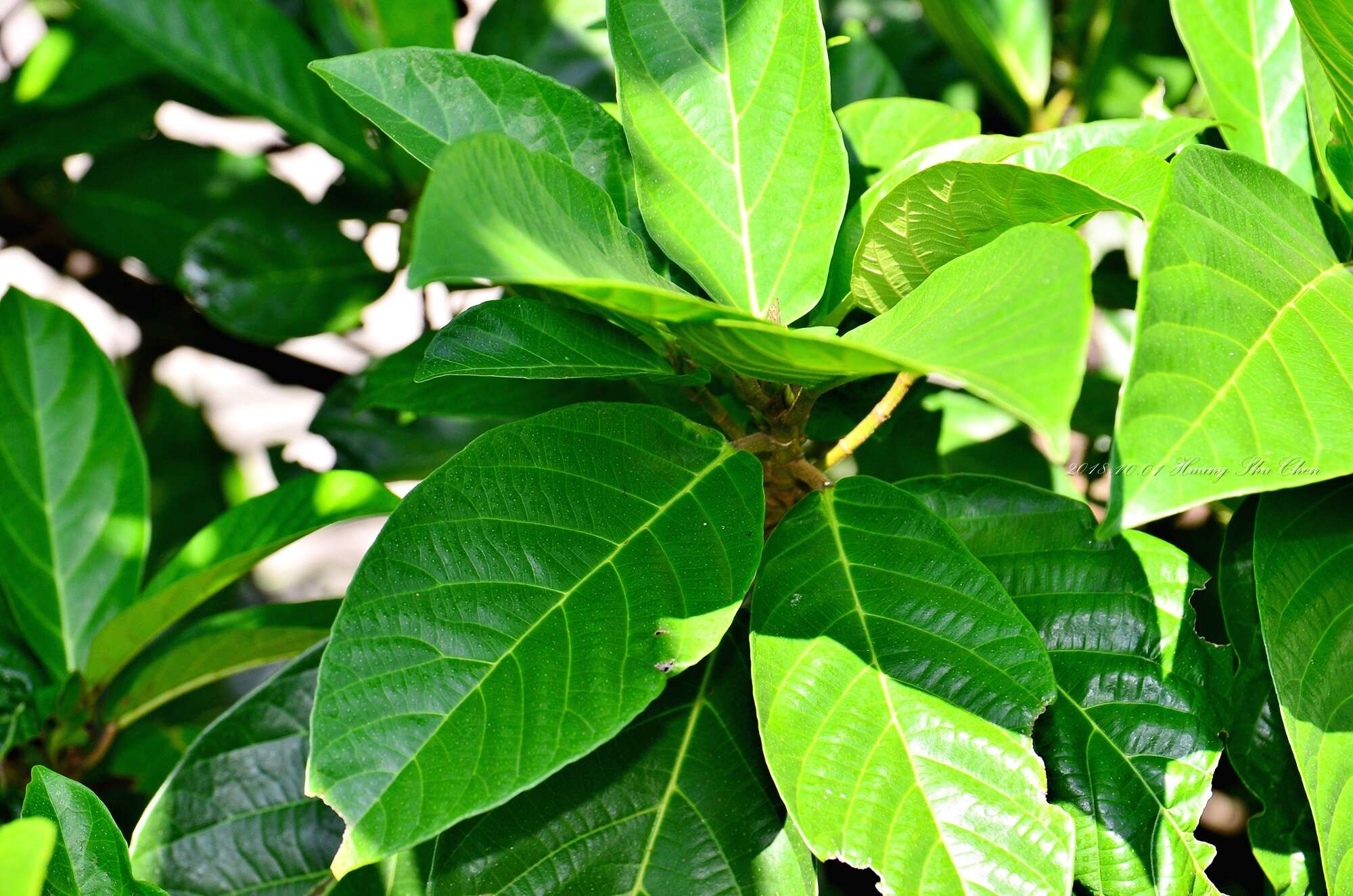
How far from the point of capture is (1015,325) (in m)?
0.43

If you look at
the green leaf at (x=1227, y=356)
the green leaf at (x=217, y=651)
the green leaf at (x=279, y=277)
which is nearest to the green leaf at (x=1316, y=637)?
the green leaf at (x=1227, y=356)

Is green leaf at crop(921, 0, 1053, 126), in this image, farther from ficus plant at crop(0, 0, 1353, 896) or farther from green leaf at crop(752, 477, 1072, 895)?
green leaf at crop(752, 477, 1072, 895)

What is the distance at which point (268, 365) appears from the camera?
1.46 m

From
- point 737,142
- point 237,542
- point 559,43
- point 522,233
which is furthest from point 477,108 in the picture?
point 559,43

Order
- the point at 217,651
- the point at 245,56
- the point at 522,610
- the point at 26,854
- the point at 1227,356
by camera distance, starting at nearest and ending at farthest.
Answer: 1. the point at 26,854
2. the point at 1227,356
3. the point at 522,610
4. the point at 217,651
5. the point at 245,56

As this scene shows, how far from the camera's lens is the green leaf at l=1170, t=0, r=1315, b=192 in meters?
0.87

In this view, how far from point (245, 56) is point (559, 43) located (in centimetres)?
34

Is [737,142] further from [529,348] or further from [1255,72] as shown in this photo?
[1255,72]

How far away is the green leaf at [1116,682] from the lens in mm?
695

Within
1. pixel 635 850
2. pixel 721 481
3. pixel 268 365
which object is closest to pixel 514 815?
pixel 635 850

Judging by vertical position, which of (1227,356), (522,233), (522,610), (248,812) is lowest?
(248,812)

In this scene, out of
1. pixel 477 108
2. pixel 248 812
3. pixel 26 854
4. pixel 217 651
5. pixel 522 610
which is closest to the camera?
pixel 26 854

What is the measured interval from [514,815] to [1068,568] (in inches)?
16.2

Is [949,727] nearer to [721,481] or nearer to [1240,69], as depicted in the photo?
[721,481]
